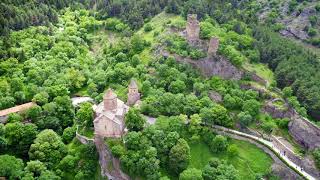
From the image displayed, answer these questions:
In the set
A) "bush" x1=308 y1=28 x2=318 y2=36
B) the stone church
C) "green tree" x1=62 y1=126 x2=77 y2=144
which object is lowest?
"bush" x1=308 y1=28 x2=318 y2=36

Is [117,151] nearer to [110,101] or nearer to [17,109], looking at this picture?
[110,101]

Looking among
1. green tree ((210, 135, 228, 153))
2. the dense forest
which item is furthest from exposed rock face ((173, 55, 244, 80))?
green tree ((210, 135, 228, 153))

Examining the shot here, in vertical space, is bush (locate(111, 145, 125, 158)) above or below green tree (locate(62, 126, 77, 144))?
above

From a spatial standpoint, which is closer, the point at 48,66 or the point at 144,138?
the point at 144,138

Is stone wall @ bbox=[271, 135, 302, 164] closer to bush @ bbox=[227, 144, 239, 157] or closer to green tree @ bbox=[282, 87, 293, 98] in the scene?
bush @ bbox=[227, 144, 239, 157]

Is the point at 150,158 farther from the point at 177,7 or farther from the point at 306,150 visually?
the point at 177,7

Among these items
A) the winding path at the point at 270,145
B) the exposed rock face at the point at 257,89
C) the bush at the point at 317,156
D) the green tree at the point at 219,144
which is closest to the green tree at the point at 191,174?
the green tree at the point at 219,144

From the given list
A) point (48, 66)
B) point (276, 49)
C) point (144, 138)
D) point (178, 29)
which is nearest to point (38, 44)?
point (48, 66)

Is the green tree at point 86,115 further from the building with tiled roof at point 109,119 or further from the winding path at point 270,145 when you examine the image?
the winding path at point 270,145
